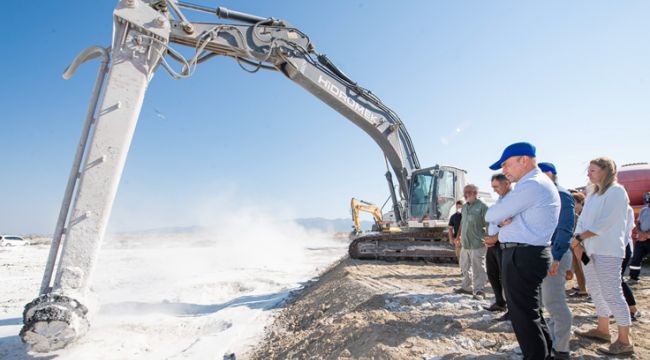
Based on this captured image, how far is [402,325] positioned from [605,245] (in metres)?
1.97

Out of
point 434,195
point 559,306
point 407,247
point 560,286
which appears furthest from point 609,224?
point 407,247

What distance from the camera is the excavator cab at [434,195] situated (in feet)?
25.6

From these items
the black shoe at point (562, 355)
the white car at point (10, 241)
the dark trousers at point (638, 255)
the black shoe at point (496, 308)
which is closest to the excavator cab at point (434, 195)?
the dark trousers at point (638, 255)

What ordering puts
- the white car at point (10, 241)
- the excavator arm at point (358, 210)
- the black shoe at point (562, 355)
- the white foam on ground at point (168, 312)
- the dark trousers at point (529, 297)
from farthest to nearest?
1. the white car at point (10, 241)
2. the excavator arm at point (358, 210)
3. the white foam on ground at point (168, 312)
4. the black shoe at point (562, 355)
5. the dark trousers at point (529, 297)

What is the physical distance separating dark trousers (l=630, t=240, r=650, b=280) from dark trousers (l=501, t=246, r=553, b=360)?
4615 mm

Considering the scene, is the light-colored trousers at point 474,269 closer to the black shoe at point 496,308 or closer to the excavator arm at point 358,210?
the black shoe at point 496,308

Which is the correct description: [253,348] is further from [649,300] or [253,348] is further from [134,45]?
[649,300]

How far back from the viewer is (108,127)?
12.4 feet

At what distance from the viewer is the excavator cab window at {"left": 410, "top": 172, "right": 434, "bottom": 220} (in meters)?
7.95

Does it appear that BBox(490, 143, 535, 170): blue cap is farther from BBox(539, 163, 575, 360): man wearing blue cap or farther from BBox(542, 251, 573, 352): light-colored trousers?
BBox(542, 251, 573, 352): light-colored trousers

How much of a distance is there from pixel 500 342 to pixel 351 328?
1417 millimetres

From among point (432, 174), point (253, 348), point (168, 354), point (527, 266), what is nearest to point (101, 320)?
point (168, 354)

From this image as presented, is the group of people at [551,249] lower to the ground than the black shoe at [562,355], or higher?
higher

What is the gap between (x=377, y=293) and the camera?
4.55 metres
